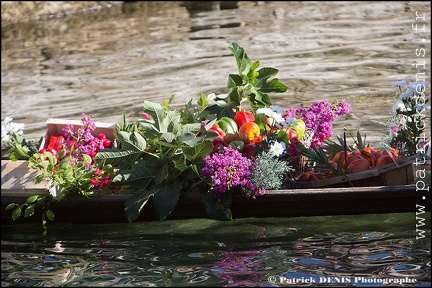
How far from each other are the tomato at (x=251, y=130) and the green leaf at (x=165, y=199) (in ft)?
1.59

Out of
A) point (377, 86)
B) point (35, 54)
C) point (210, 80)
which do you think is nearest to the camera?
point (377, 86)

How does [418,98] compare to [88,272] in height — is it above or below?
above

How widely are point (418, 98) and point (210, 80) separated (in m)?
5.39

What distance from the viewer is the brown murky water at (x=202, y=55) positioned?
8.84 m

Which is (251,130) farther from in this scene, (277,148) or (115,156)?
(115,156)

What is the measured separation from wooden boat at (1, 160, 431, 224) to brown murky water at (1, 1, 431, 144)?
7.61 feet

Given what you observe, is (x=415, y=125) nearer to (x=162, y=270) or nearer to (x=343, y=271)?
(x=343, y=271)

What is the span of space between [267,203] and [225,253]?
0.37 metres

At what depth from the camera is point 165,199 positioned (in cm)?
456

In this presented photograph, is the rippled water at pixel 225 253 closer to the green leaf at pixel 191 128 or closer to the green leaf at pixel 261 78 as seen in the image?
the green leaf at pixel 191 128

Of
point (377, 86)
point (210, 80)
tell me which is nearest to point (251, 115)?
point (377, 86)

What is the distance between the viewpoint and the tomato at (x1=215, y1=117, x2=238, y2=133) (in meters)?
4.82

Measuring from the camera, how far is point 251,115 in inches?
193

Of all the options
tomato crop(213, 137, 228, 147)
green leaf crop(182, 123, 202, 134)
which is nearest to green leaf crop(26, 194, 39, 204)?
green leaf crop(182, 123, 202, 134)
